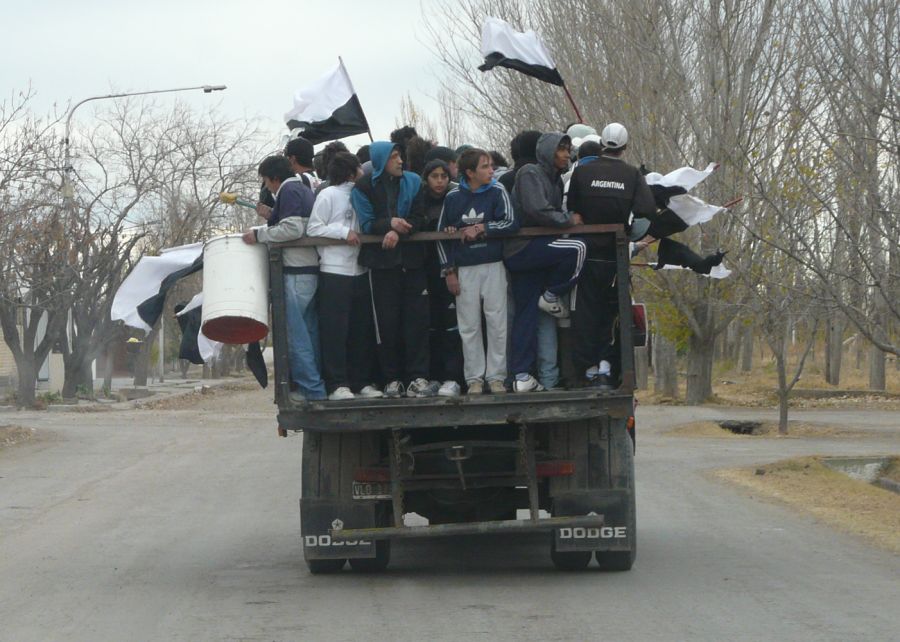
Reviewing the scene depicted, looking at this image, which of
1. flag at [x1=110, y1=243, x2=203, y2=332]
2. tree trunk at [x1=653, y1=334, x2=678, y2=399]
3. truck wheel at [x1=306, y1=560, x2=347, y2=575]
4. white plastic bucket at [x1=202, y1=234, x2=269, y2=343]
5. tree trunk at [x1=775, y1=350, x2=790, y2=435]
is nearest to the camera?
white plastic bucket at [x1=202, y1=234, x2=269, y2=343]

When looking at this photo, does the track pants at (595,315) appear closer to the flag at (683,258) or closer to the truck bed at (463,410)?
the truck bed at (463,410)

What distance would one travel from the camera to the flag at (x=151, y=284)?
9.63 metres

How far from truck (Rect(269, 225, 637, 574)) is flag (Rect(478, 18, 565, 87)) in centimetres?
244

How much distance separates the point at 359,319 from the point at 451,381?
2.42 feet

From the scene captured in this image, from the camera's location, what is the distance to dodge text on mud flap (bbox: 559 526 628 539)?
8977 millimetres

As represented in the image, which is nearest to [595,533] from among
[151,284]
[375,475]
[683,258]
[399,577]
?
[399,577]

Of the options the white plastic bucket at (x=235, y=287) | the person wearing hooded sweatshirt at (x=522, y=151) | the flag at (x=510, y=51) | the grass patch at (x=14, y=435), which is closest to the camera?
the white plastic bucket at (x=235, y=287)

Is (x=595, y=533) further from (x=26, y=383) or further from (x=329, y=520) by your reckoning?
(x=26, y=383)

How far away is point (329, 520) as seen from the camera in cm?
906

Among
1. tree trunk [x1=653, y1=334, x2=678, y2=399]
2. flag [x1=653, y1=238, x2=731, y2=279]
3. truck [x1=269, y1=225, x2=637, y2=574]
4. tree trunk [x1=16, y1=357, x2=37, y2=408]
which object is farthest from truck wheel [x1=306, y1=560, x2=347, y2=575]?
tree trunk [x1=653, y1=334, x2=678, y2=399]

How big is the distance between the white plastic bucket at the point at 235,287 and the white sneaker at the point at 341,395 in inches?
23.4

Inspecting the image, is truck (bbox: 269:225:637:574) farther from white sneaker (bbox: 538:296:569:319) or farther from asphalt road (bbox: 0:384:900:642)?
asphalt road (bbox: 0:384:900:642)

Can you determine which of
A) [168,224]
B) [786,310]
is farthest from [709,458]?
[168,224]

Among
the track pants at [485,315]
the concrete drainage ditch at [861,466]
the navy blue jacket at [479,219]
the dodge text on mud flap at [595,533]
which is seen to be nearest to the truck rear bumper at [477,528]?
the dodge text on mud flap at [595,533]
